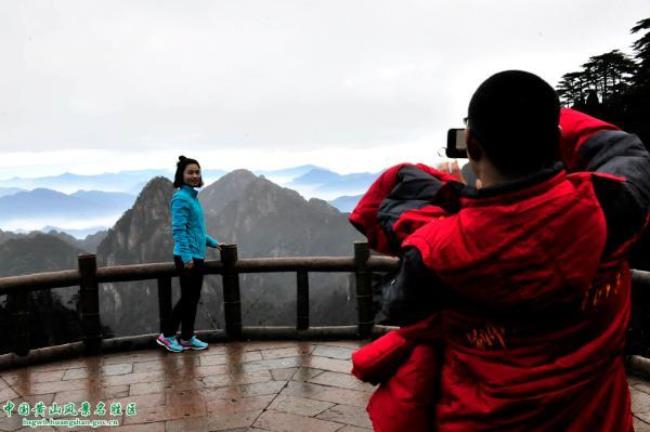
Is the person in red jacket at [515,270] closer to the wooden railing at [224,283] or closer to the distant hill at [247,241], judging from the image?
the wooden railing at [224,283]

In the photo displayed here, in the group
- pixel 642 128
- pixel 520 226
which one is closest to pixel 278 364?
pixel 520 226

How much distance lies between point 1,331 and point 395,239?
28.8 m

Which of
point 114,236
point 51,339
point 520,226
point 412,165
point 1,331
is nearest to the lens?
point 520,226

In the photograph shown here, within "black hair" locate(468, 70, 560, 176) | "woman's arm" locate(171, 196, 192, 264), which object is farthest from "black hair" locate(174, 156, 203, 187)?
"black hair" locate(468, 70, 560, 176)

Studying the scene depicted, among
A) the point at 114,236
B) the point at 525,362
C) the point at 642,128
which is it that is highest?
the point at 642,128

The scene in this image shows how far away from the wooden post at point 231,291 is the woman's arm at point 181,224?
0.47m

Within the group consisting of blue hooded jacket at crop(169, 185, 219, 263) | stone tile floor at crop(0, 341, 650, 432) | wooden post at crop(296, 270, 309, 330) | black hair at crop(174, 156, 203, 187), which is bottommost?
stone tile floor at crop(0, 341, 650, 432)

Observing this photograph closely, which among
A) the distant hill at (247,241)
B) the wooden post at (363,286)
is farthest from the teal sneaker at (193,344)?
the distant hill at (247,241)

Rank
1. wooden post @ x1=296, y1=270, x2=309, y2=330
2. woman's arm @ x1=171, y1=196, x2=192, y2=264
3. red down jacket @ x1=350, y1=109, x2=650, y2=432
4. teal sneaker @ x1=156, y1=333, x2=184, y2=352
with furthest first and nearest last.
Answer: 1. wooden post @ x1=296, y1=270, x2=309, y2=330
2. teal sneaker @ x1=156, y1=333, x2=184, y2=352
3. woman's arm @ x1=171, y1=196, x2=192, y2=264
4. red down jacket @ x1=350, y1=109, x2=650, y2=432

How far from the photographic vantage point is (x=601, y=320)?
1242 mm

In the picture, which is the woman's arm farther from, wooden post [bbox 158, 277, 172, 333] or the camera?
the camera

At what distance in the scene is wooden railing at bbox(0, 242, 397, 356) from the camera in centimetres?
574

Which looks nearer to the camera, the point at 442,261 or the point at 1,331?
the point at 442,261

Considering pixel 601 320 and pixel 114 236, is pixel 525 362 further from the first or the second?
pixel 114 236
